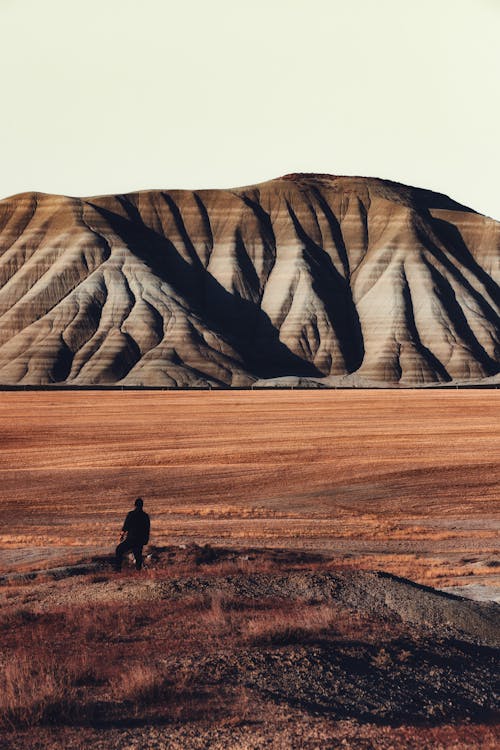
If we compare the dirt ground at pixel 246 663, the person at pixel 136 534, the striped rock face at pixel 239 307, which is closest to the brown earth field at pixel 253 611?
the dirt ground at pixel 246 663

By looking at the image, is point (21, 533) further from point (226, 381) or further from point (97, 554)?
point (226, 381)

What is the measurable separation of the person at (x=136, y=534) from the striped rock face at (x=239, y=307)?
13872 cm

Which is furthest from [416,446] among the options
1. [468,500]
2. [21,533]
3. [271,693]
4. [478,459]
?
[271,693]

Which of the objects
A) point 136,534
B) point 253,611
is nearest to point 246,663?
point 253,611

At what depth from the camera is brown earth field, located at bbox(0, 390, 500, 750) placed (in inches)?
373

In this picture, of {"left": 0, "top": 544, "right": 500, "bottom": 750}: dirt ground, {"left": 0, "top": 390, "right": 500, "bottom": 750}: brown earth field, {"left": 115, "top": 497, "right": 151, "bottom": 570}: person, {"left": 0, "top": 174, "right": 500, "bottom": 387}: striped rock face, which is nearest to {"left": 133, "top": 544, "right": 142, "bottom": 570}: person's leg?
{"left": 115, "top": 497, "right": 151, "bottom": 570}: person

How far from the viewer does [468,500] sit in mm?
31594

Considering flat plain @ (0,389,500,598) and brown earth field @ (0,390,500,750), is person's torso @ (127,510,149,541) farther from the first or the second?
flat plain @ (0,389,500,598)

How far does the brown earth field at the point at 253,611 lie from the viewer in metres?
9.48

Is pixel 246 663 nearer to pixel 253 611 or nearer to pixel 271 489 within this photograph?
pixel 253 611

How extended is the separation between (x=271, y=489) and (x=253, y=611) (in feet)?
68.5

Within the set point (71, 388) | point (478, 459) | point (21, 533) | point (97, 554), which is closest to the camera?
point (97, 554)

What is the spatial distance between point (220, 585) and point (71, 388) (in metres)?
141

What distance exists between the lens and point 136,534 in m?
16.9
